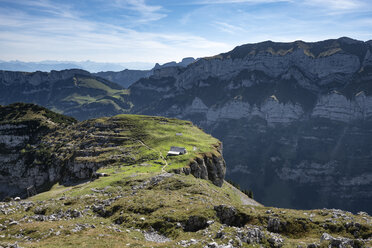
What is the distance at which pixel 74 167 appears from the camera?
346 ft

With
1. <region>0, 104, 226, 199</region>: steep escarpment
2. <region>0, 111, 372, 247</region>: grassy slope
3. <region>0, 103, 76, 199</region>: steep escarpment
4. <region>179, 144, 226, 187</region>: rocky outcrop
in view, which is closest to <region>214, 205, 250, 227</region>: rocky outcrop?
<region>0, 111, 372, 247</region>: grassy slope

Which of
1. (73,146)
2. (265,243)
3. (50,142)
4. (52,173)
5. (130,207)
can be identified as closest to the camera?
(265,243)

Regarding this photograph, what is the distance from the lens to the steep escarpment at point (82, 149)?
10344 centimetres

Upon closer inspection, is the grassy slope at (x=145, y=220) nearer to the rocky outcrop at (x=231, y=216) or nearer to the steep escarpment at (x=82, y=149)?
the rocky outcrop at (x=231, y=216)

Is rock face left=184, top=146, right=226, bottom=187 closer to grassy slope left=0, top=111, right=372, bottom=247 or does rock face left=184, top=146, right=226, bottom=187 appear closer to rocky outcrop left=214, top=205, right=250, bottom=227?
grassy slope left=0, top=111, right=372, bottom=247

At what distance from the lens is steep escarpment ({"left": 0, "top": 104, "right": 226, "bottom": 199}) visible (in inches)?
4072

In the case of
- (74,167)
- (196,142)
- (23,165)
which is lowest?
(23,165)

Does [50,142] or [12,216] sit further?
[50,142]

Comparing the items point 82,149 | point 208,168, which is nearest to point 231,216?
point 208,168

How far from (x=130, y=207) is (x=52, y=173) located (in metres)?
91.3

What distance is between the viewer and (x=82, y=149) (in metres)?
120

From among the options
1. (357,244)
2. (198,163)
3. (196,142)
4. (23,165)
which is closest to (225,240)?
(357,244)

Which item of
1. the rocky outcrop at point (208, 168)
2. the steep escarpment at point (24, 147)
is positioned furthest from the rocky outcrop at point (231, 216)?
the steep escarpment at point (24, 147)

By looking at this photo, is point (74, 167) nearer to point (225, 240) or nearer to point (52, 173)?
point (52, 173)
